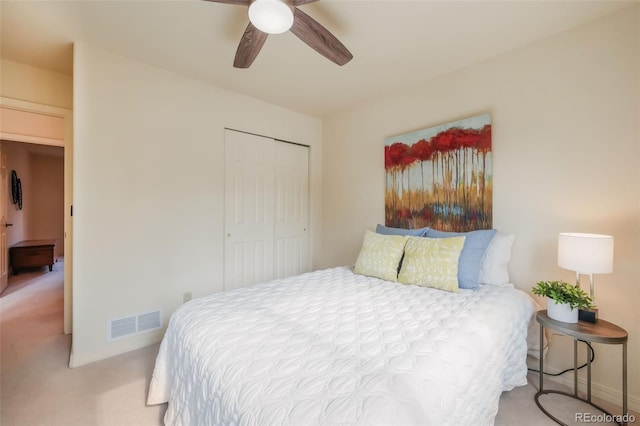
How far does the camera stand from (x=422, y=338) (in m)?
1.23

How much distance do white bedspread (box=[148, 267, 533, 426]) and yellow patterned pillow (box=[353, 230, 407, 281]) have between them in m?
0.31

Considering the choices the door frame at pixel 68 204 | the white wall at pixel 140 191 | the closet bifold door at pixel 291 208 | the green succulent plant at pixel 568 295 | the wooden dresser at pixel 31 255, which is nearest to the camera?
the green succulent plant at pixel 568 295

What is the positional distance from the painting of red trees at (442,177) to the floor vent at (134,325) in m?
2.47

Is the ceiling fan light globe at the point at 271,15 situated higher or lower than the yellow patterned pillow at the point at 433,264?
higher

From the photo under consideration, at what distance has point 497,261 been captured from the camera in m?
2.08

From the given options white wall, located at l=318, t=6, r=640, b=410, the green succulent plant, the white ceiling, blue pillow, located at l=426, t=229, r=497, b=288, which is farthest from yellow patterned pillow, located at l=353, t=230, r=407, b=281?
the white ceiling

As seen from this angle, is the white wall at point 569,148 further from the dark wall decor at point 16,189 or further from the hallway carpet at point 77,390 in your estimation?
the dark wall decor at point 16,189

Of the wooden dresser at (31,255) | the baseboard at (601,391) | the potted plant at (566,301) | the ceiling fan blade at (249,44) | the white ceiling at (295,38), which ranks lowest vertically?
the baseboard at (601,391)

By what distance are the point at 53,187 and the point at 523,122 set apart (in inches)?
333

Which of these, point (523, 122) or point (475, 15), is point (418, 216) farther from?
point (475, 15)

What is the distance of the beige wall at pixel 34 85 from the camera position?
90.3 inches

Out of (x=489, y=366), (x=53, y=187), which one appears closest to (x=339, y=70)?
(x=489, y=366)

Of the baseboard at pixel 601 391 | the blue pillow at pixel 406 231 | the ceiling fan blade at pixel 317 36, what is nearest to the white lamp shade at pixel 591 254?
the baseboard at pixel 601 391

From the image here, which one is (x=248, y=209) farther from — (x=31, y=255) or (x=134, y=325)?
(x=31, y=255)
